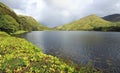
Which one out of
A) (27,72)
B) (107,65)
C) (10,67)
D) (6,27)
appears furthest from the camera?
(6,27)

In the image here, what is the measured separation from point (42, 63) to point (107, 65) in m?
17.5

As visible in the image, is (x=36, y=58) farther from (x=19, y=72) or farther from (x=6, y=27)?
(x=6, y=27)

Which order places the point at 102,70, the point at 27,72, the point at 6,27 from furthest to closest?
the point at 6,27, the point at 102,70, the point at 27,72

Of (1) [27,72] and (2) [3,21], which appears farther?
(2) [3,21]

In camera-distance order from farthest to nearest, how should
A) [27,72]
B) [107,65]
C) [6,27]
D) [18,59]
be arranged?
[6,27]
[107,65]
[18,59]
[27,72]

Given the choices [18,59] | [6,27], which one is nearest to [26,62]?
[18,59]

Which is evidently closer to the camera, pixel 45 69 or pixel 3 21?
pixel 45 69

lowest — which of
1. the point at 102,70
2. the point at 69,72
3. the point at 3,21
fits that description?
Result: the point at 102,70

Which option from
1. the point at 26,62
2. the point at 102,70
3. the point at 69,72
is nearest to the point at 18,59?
the point at 26,62

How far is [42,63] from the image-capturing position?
19.1 meters

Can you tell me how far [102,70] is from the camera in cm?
2934

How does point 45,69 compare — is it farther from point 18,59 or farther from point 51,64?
point 18,59

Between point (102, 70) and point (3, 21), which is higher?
point (3, 21)

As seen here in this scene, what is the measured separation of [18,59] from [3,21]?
9894cm
